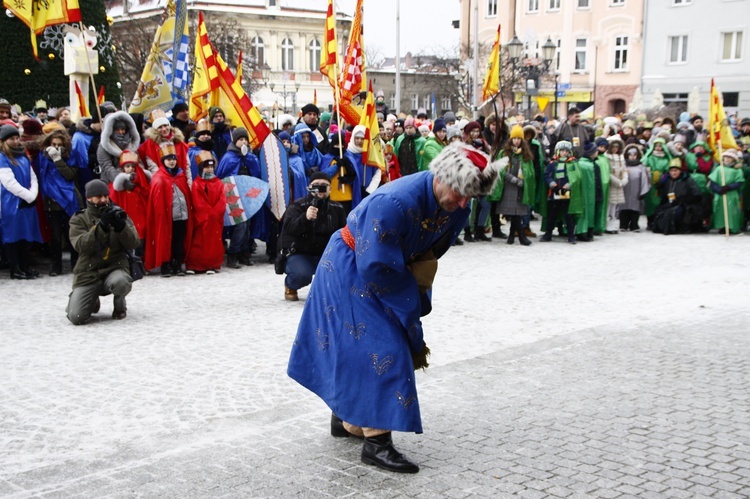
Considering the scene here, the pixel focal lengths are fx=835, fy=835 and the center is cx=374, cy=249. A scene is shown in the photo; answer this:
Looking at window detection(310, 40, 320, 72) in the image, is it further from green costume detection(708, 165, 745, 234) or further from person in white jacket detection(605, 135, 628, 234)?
green costume detection(708, 165, 745, 234)

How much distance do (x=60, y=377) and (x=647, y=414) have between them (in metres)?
4.15

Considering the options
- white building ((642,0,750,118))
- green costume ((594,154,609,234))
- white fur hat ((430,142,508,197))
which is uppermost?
white building ((642,0,750,118))

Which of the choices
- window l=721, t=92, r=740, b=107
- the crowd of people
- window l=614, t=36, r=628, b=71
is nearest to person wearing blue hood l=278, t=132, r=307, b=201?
the crowd of people

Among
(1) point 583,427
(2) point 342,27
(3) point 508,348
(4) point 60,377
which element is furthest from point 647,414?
(2) point 342,27

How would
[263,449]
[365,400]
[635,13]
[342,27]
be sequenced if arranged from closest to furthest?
[365,400], [263,449], [635,13], [342,27]

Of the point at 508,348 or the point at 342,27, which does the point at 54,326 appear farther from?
the point at 342,27

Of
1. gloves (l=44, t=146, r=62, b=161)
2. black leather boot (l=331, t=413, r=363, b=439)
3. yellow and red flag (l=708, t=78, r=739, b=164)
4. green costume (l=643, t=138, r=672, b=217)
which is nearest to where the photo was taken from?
black leather boot (l=331, t=413, r=363, b=439)

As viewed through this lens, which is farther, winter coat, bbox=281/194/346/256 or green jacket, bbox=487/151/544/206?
green jacket, bbox=487/151/544/206

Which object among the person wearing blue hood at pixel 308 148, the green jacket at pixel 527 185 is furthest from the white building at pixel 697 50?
the person wearing blue hood at pixel 308 148

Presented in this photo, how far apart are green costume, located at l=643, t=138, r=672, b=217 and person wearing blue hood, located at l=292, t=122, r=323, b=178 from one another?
681 centimetres

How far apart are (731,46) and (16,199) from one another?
137ft

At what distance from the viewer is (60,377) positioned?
618 cm

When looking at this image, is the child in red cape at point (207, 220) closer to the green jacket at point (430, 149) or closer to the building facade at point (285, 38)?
the green jacket at point (430, 149)

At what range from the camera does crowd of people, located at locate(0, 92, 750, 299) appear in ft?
34.0
